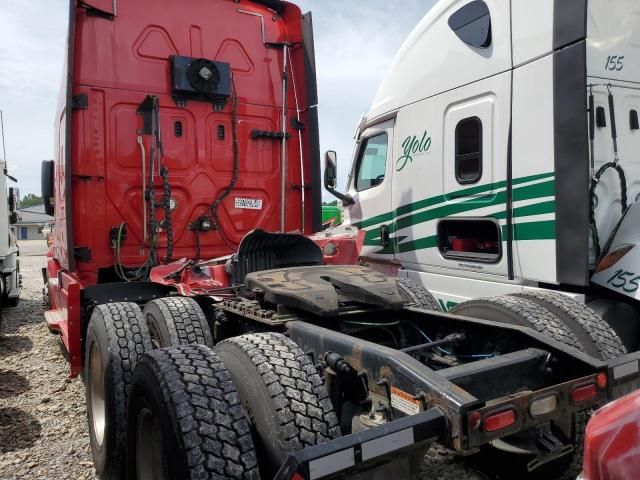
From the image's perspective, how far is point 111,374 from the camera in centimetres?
331

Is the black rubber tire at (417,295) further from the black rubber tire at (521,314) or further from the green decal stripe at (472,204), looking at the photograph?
the green decal stripe at (472,204)

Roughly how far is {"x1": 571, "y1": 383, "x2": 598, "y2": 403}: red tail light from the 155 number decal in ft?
6.20

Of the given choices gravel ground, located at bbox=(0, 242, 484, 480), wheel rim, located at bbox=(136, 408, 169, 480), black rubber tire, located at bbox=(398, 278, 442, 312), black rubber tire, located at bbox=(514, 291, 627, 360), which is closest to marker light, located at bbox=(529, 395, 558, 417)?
black rubber tire, located at bbox=(514, 291, 627, 360)

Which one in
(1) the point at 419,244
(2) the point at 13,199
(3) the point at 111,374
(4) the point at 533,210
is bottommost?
(3) the point at 111,374

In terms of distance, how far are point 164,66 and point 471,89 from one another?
9.19ft

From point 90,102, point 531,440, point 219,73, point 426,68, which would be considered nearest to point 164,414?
point 531,440

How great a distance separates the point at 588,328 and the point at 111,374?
2801 millimetres

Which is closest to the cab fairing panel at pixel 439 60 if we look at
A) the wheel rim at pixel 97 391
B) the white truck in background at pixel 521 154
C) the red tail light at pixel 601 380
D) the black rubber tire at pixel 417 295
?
the white truck in background at pixel 521 154

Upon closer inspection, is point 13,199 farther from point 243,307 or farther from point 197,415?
point 197,415

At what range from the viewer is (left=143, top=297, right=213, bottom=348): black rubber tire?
3486 millimetres

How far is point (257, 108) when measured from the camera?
5.32 meters

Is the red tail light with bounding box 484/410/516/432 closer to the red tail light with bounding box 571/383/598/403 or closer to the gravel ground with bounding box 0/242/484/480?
the red tail light with bounding box 571/383/598/403

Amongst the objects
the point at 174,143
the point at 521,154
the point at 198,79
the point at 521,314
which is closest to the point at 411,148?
the point at 521,154

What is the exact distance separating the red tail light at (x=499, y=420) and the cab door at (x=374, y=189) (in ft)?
12.4
